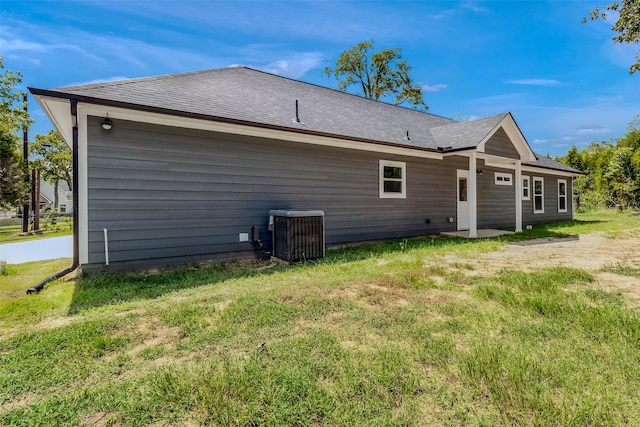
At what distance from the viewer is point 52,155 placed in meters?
23.3

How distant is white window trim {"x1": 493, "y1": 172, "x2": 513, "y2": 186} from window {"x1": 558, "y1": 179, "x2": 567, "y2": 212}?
527 cm

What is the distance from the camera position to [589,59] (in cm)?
1426

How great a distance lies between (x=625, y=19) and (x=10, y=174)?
86.2 feet

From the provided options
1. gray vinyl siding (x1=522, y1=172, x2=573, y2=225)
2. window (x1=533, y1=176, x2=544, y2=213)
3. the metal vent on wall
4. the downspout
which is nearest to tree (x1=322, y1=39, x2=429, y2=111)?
gray vinyl siding (x1=522, y1=172, x2=573, y2=225)

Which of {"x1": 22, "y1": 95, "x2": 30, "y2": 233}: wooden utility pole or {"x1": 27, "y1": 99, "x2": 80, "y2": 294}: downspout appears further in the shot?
{"x1": 22, "y1": 95, "x2": 30, "y2": 233}: wooden utility pole

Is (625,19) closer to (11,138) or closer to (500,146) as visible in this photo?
(500,146)

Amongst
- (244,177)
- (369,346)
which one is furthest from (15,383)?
(244,177)

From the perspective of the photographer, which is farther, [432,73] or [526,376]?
[432,73]

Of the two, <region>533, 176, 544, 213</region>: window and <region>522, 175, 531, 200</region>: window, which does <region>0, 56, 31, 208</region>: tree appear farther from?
<region>533, 176, 544, 213</region>: window

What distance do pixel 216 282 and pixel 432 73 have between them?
2438 cm

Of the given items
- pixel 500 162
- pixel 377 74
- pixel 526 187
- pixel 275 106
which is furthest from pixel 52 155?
pixel 526 187

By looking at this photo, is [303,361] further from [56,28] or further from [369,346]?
[56,28]

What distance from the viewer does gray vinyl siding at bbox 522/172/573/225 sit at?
44.7ft

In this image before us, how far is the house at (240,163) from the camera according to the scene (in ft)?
16.1
